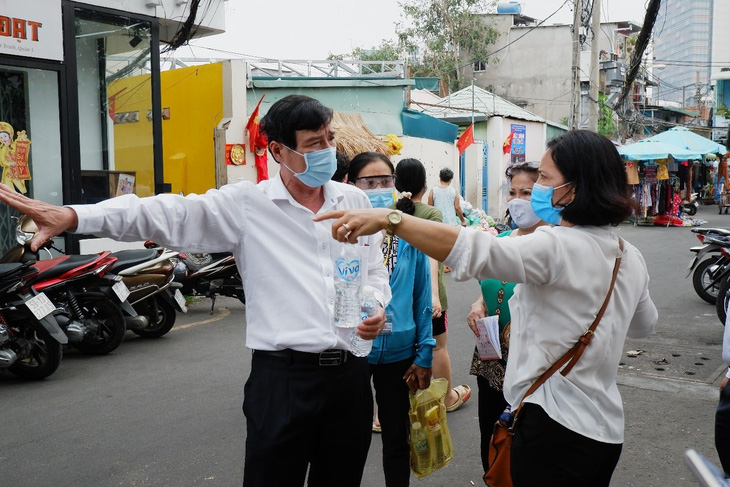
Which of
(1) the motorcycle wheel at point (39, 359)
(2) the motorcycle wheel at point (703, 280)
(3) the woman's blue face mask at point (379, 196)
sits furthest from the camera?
(2) the motorcycle wheel at point (703, 280)

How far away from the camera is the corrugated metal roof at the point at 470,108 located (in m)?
23.2

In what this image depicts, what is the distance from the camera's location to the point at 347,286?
2.39 meters

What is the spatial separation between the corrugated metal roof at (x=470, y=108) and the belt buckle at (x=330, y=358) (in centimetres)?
2090

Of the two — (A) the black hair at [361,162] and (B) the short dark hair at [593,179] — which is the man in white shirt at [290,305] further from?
(A) the black hair at [361,162]

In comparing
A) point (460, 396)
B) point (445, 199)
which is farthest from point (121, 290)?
point (445, 199)

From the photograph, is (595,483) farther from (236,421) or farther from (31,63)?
(31,63)

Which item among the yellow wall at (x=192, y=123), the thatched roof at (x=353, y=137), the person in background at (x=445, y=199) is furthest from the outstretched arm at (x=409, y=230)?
the yellow wall at (x=192, y=123)

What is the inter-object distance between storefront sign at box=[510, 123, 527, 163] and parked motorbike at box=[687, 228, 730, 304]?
14.7 m

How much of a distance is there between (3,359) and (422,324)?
151 inches

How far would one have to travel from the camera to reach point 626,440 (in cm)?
446

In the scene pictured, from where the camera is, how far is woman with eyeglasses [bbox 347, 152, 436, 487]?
329 centimetres

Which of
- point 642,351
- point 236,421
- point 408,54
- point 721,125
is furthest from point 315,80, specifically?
point 721,125

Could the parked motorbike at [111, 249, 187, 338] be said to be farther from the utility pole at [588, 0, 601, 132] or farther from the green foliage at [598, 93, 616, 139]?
the green foliage at [598, 93, 616, 139]

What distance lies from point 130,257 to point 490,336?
191 inches
